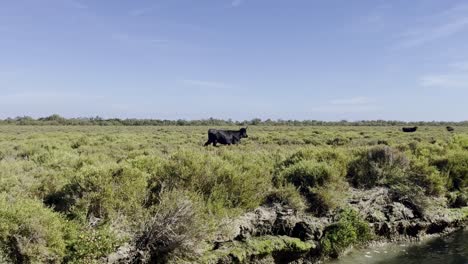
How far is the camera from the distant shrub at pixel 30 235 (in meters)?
6.91

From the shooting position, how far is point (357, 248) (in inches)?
433

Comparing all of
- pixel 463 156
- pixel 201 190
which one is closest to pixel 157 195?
pixel 201 190

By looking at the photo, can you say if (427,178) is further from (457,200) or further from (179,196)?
(179,196)

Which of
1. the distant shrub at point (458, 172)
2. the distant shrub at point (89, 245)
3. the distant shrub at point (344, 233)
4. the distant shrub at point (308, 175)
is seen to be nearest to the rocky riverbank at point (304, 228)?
the distant shrub at point (344, 233)

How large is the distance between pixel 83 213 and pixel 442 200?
10.7 metres

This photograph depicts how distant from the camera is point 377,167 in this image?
555 inches

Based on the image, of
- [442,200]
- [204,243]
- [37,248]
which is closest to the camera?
[37,248]

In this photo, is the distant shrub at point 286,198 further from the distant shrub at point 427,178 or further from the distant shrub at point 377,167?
the distant shrub at point 427,178

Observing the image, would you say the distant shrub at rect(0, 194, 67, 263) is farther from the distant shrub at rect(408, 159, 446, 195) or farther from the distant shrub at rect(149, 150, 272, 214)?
the distant shrub at rect(408, 159, 446, 195)

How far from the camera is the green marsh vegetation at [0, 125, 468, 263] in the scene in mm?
7414

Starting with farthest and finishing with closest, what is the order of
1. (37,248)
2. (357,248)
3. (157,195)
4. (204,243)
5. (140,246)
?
(357,248) < (157,195) < (204,243) < (140,246) < (37,248)

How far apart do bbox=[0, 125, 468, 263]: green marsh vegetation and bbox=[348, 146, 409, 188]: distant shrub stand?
0.03 metres

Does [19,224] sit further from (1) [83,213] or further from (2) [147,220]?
(2) [147,220]

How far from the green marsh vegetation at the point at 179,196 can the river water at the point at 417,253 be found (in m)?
0.39
